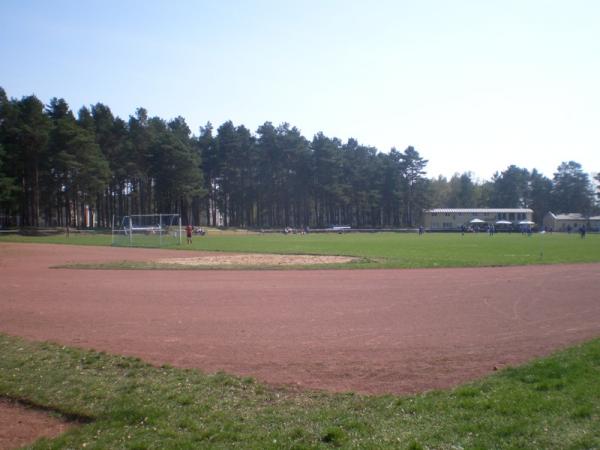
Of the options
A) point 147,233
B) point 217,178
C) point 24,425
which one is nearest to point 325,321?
point 24,425

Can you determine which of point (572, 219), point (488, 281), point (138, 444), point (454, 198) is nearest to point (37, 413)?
point (138, 444)

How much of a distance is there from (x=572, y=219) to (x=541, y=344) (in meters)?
133

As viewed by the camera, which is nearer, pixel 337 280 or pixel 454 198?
pixel 337 280

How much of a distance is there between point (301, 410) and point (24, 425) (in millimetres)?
3495

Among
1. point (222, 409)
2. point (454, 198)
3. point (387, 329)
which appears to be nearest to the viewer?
point (222, 409)

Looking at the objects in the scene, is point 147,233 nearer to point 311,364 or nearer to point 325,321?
point 325,321

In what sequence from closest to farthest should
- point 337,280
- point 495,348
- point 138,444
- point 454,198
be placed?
point 138,444 → point 495,348 → point 337,280 → point 454,198

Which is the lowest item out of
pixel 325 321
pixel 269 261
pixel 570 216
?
pixel 325 321

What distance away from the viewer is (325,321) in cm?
1339

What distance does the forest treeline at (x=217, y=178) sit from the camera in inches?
3046

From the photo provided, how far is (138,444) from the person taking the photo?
567cm

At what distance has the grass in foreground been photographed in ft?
18.4

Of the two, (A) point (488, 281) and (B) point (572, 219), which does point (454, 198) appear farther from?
(A) point (488, 281)

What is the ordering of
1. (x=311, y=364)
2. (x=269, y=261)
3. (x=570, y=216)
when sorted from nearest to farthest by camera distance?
1. (x=311, y=364)
2. (x=269, y=261)
3. (x=570, y=216)
